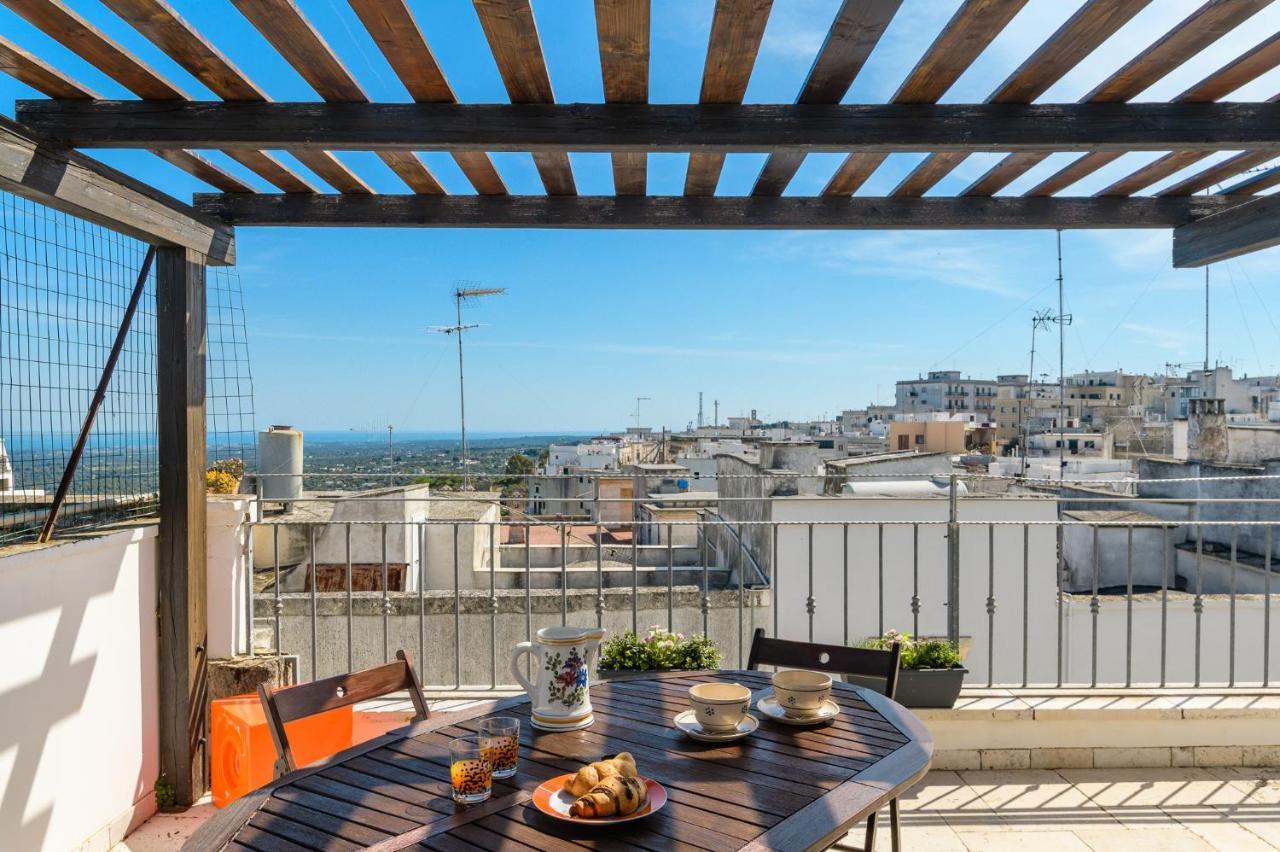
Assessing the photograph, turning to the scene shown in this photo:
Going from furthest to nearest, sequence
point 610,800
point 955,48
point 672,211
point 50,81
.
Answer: point 672,211 < point 50,81 < point 955,48 < point 610,800

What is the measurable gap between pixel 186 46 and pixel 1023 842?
10.9ft

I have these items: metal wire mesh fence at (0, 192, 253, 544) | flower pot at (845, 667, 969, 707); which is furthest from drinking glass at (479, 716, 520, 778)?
flower pot at (845, 667, 969, 707)

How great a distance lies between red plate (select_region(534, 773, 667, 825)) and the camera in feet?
4.14

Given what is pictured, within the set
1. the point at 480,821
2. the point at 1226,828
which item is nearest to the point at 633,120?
the point at 480,821

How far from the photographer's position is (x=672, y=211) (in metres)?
3.05

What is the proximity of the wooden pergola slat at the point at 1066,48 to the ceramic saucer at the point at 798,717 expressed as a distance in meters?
1.57

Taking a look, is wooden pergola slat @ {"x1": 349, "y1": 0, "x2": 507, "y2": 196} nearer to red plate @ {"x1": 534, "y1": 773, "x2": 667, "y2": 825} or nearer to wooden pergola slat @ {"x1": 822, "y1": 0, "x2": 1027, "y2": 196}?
wooden pergola slat @ {"x1": 822, "y1": 0, "x2": 1027, "y2": 196}

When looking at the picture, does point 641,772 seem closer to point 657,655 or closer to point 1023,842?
point 657,655

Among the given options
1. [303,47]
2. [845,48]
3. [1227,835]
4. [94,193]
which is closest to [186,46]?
[303,47]

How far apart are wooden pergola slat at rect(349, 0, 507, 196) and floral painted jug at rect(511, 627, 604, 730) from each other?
1.34m

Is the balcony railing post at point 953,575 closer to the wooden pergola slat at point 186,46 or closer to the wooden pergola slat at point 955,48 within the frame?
the wooden pergola slat at point 955,48

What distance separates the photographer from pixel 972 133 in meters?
2.19

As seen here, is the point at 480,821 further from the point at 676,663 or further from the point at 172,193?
Answer: the point at 172,193

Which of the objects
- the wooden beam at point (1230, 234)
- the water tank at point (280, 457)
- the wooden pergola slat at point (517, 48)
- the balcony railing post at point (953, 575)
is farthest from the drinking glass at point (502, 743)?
the water tank at point (280, 457)
